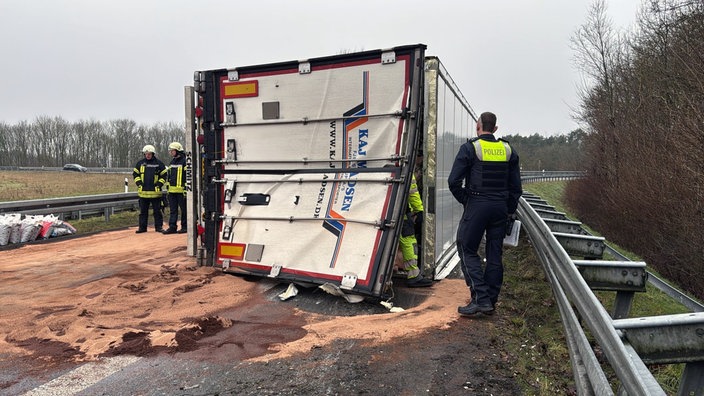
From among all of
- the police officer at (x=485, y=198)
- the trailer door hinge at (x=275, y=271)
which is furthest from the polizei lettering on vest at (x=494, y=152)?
the trailer door hinge at (x=275, y=271)

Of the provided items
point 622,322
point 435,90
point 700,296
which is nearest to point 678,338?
point 622,322

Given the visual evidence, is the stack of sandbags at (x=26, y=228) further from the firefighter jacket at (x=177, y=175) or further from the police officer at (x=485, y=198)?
the police officer at (x=485, y=198)

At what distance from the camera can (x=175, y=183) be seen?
10219 millimetres

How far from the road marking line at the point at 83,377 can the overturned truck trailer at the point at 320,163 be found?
7.07ft

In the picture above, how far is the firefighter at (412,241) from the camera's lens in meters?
5.45

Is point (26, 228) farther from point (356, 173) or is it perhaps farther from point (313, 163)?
point (356, 173)

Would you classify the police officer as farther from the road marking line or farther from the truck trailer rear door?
the road marking line

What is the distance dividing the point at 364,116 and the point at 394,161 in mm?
622

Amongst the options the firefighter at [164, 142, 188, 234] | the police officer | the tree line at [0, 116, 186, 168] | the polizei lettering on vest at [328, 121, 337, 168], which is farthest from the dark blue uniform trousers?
the tree line at [0, 116, 186, 168]

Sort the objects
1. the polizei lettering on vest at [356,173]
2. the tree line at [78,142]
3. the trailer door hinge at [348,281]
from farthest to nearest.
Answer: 1. the tree line at [78,142]
2. the polizei lettering on vest at [356,173]
3. the trailer door hinge at [348,281]

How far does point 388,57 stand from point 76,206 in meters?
9.48

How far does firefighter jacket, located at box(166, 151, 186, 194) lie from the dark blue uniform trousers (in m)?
7.17

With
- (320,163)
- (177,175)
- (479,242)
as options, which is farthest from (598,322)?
(177,175)

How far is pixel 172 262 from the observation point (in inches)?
268
